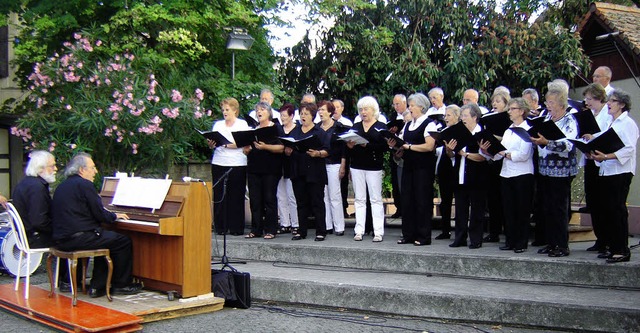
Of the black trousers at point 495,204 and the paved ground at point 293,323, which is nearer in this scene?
the paved ground at point 293,323

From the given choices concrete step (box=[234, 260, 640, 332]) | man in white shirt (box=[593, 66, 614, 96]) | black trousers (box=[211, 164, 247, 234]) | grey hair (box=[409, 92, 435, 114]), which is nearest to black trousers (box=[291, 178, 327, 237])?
black trousers (box=[211, 164, 247, 234])

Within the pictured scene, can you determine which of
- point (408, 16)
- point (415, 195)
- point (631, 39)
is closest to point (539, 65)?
point (631, 39)

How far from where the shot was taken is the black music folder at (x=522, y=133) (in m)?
7.56

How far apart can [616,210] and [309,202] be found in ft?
13.3

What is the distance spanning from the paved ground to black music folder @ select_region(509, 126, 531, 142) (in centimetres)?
222

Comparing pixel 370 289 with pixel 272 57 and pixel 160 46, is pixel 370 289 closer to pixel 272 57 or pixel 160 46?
pixel 160 46

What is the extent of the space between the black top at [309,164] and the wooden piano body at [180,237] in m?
2.09

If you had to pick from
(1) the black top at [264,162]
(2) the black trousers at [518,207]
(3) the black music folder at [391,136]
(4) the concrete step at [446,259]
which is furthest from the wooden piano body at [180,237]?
(2) the black trousers at [518,207]

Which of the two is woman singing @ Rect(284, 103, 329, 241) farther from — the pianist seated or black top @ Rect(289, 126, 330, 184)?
the pianist seated

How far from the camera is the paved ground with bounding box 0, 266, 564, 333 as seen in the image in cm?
646

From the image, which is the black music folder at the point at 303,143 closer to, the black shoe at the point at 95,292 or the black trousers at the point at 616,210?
the black shoe at the point at 95,292

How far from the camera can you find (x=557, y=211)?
7332mm

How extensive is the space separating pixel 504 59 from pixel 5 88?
1217 centimetres

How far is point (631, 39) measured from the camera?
43.2ft
